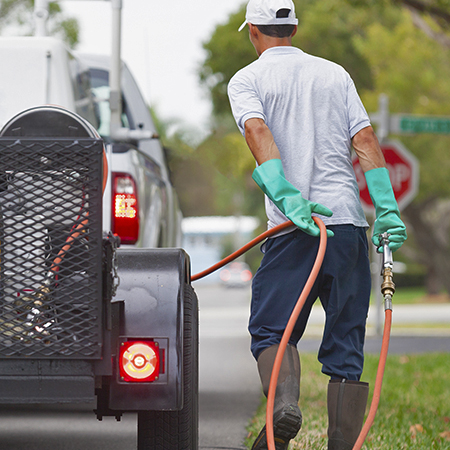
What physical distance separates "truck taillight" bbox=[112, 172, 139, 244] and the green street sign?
874cm

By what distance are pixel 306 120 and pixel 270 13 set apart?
1.53ft

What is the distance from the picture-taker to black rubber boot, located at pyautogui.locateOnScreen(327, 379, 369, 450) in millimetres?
3510

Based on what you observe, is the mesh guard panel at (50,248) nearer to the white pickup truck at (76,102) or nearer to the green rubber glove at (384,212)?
the green rubber glove at (384,212)

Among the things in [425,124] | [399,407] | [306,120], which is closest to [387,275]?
[306,120]

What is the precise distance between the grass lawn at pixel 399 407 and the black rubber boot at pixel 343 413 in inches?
34.4

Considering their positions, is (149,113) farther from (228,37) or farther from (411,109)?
(411,109)

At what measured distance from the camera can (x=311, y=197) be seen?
359 centimetres

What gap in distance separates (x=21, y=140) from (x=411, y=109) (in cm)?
2266

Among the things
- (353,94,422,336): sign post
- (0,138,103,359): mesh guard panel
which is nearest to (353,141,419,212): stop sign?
(353,94,422,336): sign post

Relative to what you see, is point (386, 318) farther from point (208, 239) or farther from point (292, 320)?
point (208, 239)

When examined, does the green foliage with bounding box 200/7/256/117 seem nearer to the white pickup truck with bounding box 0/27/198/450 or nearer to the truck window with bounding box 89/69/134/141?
the truck window with bounding box 89/69/134/141

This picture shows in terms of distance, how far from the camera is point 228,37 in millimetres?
22859

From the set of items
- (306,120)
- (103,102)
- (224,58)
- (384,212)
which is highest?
(224,58)

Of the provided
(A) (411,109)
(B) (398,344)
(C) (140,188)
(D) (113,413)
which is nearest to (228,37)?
(A) (411,109)
